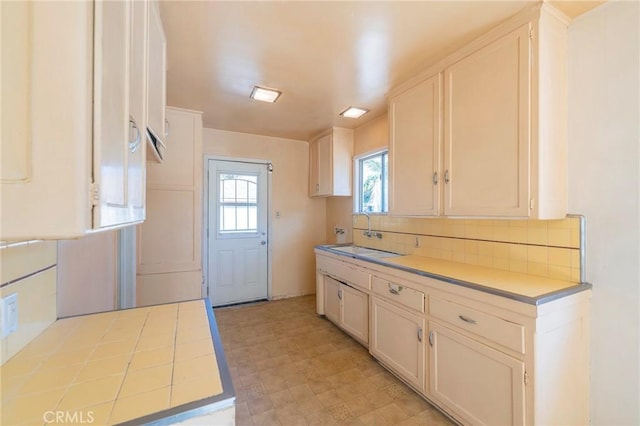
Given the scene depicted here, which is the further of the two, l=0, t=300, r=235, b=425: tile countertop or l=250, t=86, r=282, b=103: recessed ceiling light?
l=250, t=86, r=282, b=103: recessed ceiling light

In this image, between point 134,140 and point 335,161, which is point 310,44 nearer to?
point 134,140

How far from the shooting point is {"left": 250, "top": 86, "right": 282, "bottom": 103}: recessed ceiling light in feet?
8.03

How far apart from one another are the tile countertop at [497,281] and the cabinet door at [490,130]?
0.40 metres

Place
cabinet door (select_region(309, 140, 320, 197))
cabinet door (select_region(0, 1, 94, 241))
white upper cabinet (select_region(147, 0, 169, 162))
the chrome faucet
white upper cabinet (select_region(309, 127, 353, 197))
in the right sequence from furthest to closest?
1. cabinet door (select_region(309, 140, 320, 197))
2. white upper cabinet (select_region(309, 127, 353, 197))
3. the chrome faucet
4. white upper cabinet (select_region(147, 0, 169, 162))
5. cabinet door (select_region(0, 1, 94, 241))

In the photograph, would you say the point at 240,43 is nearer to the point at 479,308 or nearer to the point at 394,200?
the point at 394,200

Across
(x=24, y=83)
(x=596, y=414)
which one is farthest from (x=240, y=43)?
(x=596, y=414)

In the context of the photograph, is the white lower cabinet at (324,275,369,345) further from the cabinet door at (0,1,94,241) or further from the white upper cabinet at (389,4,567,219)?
the cabinet door at (0,1,94,241)

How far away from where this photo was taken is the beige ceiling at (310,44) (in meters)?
1.47

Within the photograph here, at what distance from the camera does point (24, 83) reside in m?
0.50

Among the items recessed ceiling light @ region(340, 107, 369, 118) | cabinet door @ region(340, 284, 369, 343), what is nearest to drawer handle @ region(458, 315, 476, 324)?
cabinet door @ region(340, 284, 369, 343)

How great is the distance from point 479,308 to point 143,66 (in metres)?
1.91

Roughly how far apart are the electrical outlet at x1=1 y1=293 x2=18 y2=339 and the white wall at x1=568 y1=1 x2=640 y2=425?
2544 mm

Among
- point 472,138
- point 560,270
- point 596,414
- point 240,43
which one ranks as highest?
point 240,43
